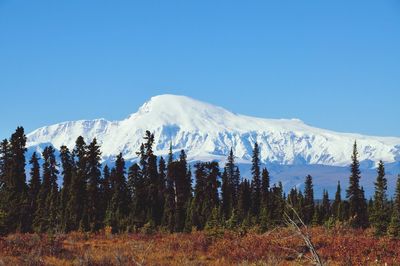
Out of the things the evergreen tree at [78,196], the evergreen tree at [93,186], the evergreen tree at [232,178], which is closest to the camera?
the evergreen tree at [78,196]

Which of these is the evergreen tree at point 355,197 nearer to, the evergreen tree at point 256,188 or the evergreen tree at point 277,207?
the evergreen tree at point 277,207

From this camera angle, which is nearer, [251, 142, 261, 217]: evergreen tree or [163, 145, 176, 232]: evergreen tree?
[163, 145, 176, 232]: evergreen tree

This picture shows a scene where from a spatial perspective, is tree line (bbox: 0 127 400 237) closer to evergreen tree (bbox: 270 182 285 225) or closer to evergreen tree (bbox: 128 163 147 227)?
evergreen tree (bbox: 128 163 147 227)

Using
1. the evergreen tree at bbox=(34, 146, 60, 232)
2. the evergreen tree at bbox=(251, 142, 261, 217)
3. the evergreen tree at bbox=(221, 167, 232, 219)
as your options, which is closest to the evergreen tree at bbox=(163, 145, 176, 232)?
the evergreen tree at bbox=(34, 146, 60, 232)

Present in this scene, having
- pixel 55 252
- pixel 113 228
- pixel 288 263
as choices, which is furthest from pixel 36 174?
pixel 288 263

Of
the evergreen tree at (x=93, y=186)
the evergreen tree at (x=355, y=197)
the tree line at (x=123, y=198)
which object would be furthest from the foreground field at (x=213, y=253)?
the evergreen tree at (x=355, y=197)

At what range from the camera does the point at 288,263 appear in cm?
1858

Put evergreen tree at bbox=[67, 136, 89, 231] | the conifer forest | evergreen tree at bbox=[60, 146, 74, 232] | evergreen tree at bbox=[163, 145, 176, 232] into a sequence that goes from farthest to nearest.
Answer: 1. evergreen tree at bbox=[163, 145, 176, 232]
2. evergreen tree at bbox=[67, 136, 89, 231]
3. evergreen tree at bbox=[60, 146, 74, 232]
4. the conifer forest

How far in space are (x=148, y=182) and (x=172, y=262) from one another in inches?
1842

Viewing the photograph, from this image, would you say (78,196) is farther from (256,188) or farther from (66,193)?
(256,188)

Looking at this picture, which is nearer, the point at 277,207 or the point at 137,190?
the point at 137,190

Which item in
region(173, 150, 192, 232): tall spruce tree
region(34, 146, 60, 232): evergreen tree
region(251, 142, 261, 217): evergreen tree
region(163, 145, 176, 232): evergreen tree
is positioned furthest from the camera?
region(251, 142, 261, 217): evergreen tree

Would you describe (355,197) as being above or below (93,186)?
below

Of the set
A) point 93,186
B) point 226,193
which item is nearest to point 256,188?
point 226,193
